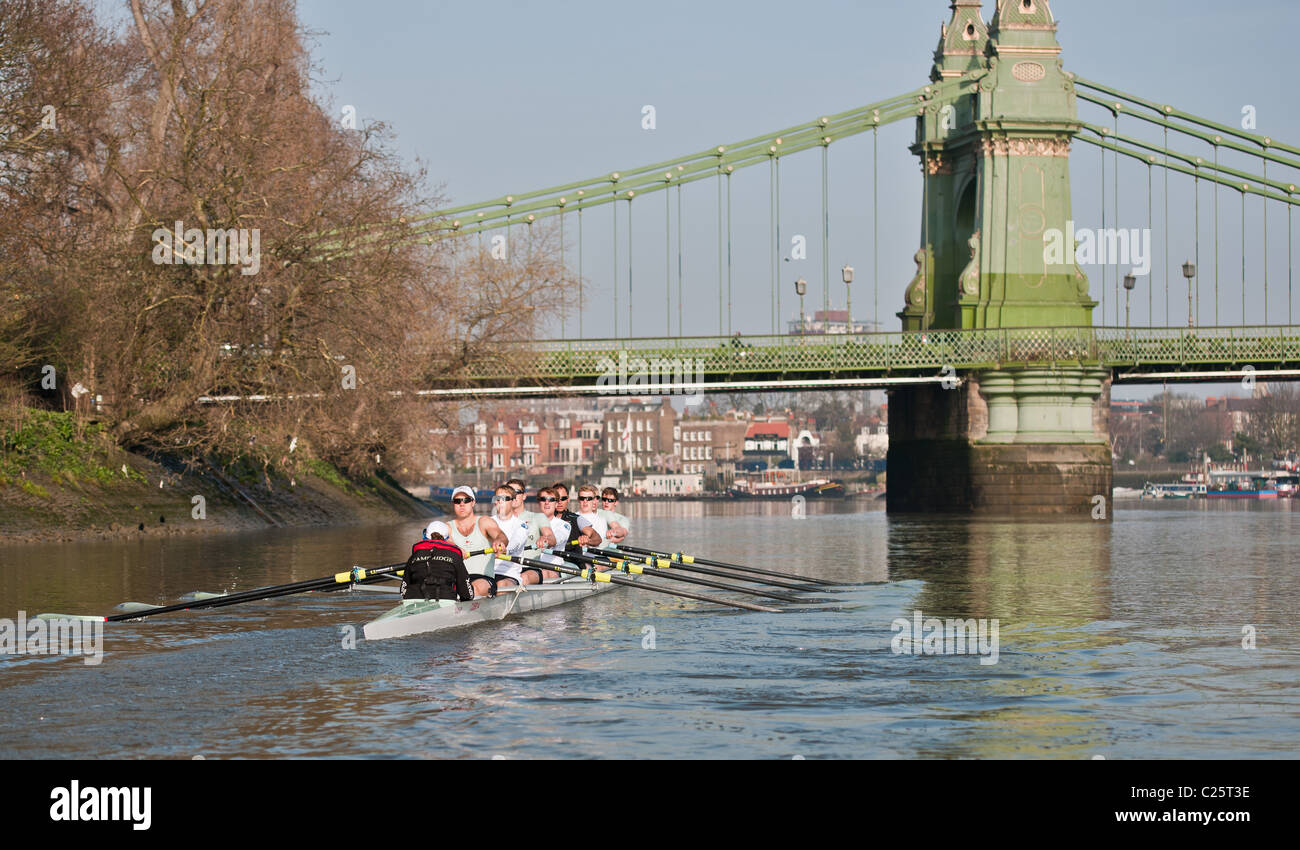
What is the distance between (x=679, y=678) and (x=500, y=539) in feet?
16.8

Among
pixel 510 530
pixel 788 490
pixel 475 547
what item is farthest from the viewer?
pixel 788 490

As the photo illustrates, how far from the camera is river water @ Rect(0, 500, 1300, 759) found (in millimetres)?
10492

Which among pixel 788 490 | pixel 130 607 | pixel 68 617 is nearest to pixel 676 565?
pixel 130 607

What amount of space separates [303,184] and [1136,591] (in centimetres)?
2159

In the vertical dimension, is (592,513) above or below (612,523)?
above

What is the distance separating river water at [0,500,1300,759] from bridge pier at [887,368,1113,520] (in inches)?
992

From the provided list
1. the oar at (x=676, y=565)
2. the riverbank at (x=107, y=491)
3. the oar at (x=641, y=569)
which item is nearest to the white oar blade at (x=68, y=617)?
the oar at (x=641, y=569)

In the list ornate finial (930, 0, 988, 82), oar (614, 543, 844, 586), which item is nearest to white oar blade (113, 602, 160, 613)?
oar (614, 543, 844, 586)

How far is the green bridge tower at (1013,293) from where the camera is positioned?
49531 mm

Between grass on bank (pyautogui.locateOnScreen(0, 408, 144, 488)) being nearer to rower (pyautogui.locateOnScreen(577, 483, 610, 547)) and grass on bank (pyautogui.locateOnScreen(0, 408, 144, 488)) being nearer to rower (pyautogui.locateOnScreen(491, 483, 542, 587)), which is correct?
rower (pyautogui.locateOnScreen(577, 483, 610, 547))

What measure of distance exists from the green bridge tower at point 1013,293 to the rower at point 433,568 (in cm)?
3488

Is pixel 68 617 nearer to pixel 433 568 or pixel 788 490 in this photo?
pixel 433 568

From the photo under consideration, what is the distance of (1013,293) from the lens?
5103 cm
